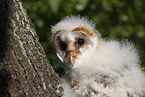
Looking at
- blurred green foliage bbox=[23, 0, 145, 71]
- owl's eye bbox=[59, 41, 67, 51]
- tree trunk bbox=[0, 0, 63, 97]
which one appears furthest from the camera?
blurred green foliage bbox=[23, 0, 145, 71]

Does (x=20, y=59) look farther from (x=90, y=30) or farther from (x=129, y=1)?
(x=129, y=1)

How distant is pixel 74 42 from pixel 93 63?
6.3 inches

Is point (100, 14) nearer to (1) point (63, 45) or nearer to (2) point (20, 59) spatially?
(1) point (63, 45)

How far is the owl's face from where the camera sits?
3.93ft

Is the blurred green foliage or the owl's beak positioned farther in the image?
the blurred green foliage

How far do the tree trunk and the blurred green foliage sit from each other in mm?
717

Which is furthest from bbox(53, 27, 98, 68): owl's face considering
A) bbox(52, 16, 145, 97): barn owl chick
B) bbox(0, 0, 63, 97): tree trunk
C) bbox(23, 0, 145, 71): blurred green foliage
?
bbox(23, 0, 145, 71): blurred green foliage

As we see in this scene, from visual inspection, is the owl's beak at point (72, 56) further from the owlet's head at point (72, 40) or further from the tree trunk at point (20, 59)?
the tree trunk at point (20, 59)

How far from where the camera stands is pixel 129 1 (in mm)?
2391

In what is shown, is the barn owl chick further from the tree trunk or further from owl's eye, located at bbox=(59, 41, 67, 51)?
the tree trunk

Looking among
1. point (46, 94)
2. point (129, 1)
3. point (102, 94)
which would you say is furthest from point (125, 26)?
point (46, 94)

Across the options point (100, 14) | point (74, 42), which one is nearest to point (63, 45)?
point (74, 42)

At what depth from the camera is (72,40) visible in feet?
3.91

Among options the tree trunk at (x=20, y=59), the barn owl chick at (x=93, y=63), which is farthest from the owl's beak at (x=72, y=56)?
the tree trunk at (x=20, y=59)
